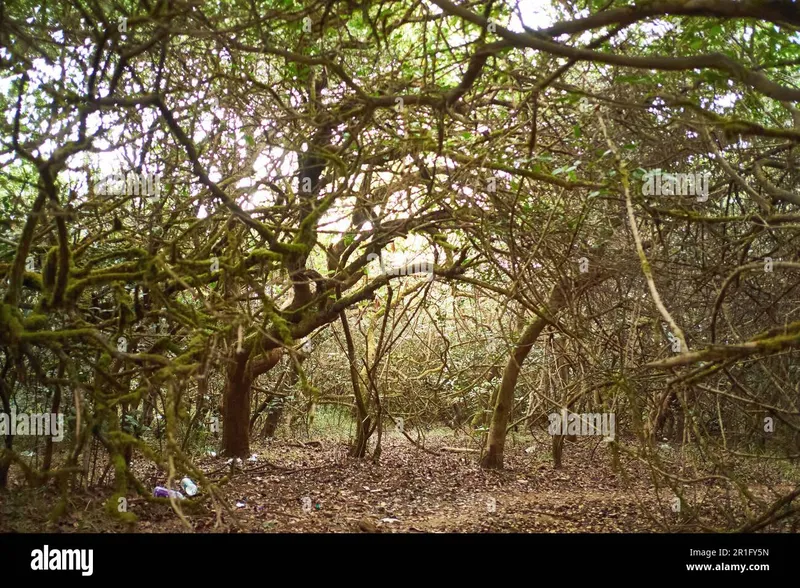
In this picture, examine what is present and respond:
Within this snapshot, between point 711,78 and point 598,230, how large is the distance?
2.10 m

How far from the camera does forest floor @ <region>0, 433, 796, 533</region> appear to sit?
15.3ft

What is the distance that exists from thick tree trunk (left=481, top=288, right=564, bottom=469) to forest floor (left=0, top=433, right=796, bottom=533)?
0.21 m

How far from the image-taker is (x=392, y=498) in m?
6.41

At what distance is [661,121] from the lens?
4.73 m

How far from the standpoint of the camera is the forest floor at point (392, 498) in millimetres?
4676

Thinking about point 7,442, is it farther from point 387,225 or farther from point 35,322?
point 387,225

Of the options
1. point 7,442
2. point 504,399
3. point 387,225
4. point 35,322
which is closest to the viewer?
point 35,322

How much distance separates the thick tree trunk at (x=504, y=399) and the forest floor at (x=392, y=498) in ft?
0.68

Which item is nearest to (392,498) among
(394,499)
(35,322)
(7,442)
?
(394,499)

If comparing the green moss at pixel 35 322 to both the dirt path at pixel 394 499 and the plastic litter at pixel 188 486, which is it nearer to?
the dirt path at pixel 394 499

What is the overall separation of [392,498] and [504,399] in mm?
1795

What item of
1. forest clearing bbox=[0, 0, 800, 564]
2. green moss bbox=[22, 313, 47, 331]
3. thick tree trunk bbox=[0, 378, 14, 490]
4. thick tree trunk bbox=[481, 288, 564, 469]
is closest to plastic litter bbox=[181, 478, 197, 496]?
forest clearing bbox=[0, 0, 800, 564]
